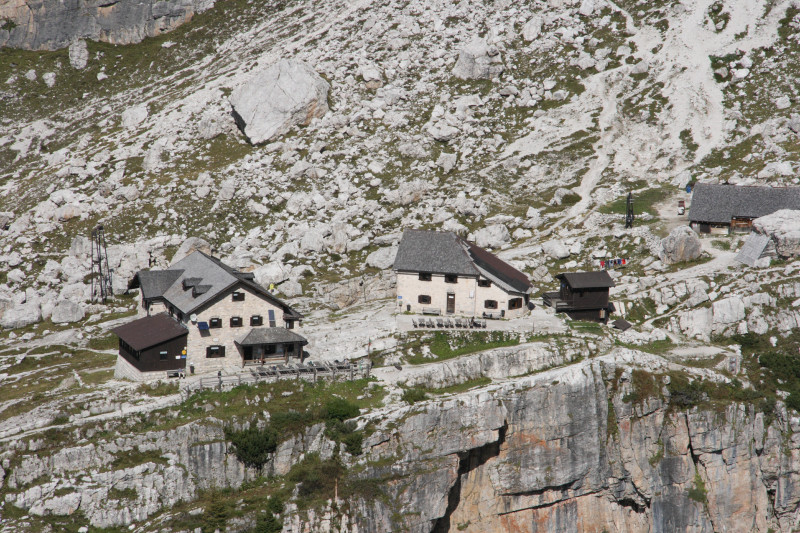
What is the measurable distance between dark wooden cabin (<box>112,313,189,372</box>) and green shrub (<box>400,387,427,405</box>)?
73.2 ft

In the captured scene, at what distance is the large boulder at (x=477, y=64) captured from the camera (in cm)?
14588

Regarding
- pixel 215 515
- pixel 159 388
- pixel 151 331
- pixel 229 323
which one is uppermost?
pixel 229 323

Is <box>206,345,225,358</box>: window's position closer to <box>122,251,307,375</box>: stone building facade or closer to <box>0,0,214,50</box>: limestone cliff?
<box>122,251,307,375</box>: stone building facade

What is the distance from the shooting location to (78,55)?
17950 centimetres

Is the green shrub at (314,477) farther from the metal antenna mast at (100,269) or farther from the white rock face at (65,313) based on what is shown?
the metal antenna mast at (100,269)

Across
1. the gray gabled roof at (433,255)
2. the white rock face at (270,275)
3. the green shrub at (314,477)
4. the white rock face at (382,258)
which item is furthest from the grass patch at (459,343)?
the white rock face at (270,275)

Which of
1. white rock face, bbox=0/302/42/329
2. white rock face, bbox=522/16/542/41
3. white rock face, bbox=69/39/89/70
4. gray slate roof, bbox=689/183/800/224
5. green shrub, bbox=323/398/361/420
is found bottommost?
green shrub, bbox=323/398/361/420

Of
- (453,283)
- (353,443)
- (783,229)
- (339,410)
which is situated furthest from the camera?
(783,229)

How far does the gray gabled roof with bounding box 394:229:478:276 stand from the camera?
84938mm

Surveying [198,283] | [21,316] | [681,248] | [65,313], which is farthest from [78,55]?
[681,248]

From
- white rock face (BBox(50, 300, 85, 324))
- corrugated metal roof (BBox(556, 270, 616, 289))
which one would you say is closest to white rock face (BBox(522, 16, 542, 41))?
corrugated metal roof (BBox(556, 270, 616, 289))

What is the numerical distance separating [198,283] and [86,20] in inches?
5398

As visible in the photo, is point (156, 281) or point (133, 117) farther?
point (133, 117)

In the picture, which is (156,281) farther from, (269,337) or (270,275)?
(270,275)
